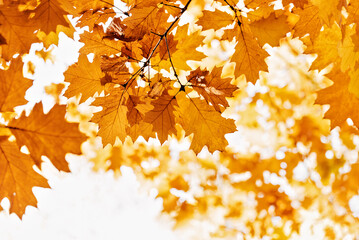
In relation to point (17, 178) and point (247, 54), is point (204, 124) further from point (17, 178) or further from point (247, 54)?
point (17, 178)

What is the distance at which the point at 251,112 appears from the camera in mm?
4164

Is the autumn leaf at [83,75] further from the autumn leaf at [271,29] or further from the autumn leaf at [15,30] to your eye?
the autumn leaf at [271,29]

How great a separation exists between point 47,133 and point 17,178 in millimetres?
152

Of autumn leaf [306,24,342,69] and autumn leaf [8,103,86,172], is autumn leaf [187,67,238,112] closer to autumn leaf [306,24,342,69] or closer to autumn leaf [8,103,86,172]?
autumn leaf [306,24,342,69]

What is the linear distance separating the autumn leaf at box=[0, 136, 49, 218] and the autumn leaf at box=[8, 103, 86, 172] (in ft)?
0.09

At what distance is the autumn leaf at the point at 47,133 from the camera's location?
75 centimetres

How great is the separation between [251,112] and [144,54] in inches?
124

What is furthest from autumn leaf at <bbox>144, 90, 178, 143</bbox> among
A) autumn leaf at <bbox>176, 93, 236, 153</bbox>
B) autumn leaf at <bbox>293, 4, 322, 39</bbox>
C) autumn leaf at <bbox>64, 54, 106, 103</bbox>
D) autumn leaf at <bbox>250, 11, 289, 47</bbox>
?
autumn leaf at <bbox>293, 4, 322, 39</bbox>

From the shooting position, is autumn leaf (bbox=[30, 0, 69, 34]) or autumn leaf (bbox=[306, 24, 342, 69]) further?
autumn leaf (bbox=[306, 24, 342, 69])

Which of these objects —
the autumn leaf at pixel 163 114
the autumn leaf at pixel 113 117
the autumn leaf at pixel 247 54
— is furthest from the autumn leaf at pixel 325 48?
the autumn leaf at pixel 113 117

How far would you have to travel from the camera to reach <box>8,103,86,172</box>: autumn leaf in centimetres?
75

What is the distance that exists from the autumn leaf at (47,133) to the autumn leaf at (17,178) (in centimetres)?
3

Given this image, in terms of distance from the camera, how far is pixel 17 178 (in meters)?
0.80

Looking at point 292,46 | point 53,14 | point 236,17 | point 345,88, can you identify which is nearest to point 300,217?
point 292,46
